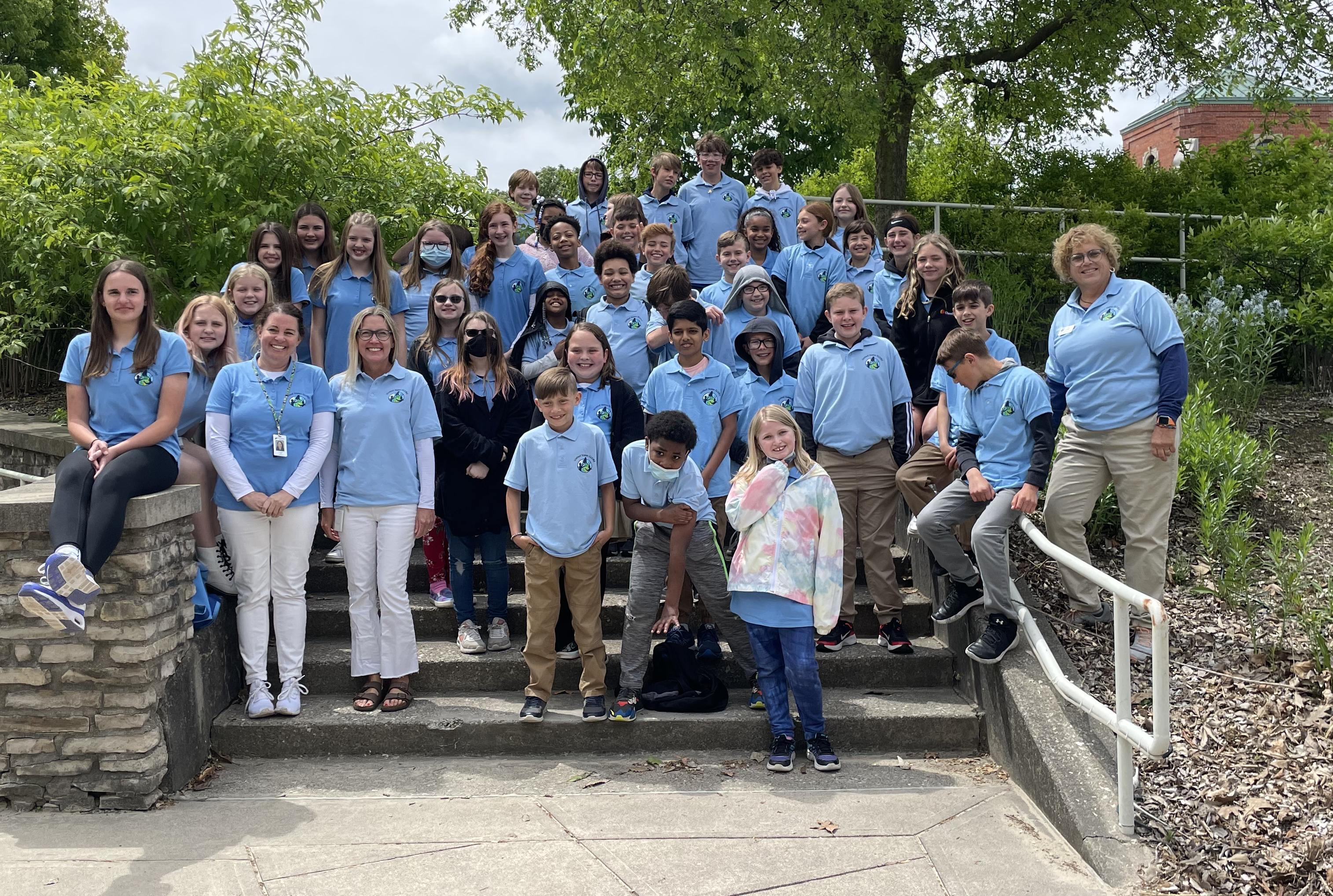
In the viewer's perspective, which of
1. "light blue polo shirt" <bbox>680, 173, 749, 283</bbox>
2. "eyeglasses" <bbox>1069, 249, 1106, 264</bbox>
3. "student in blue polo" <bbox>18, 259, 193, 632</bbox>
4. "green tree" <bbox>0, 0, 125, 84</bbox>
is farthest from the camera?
"green tree" <bbox>0, 0, 125, 84</bbox>

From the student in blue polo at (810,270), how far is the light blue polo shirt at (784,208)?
37.1 inches

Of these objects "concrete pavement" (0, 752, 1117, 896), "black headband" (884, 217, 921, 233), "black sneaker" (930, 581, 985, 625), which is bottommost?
"concrete pavement" (0, 752, 1117, 896)

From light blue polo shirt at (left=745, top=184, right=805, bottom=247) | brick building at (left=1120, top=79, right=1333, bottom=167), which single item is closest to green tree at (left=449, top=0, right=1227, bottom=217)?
light blue polo shirt at (left=745, top=184, right=805, bottom=247)

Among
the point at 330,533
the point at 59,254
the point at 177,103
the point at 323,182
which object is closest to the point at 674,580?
the point at 330,533

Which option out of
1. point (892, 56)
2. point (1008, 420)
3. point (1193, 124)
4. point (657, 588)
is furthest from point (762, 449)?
point (1193, 124)

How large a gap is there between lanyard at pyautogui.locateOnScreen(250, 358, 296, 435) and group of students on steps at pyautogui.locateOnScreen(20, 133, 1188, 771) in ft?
0.09

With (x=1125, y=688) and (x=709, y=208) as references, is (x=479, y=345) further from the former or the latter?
(x=1125, y=688)

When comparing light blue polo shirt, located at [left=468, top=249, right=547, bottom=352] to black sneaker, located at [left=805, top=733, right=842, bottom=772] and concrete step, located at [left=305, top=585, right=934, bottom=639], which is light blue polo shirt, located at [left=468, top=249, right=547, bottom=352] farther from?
black sneaker, located at [left=805, top=733, right=842, bottom=772]

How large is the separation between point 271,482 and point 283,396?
1.35 ft

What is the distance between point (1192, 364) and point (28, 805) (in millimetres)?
8506

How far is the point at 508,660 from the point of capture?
5.62 meters

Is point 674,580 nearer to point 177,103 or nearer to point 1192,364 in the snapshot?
point 177,103

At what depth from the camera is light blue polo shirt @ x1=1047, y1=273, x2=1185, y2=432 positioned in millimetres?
5391

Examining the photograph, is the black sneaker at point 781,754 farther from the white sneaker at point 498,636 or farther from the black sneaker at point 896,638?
the white sneaker at point 498,636
